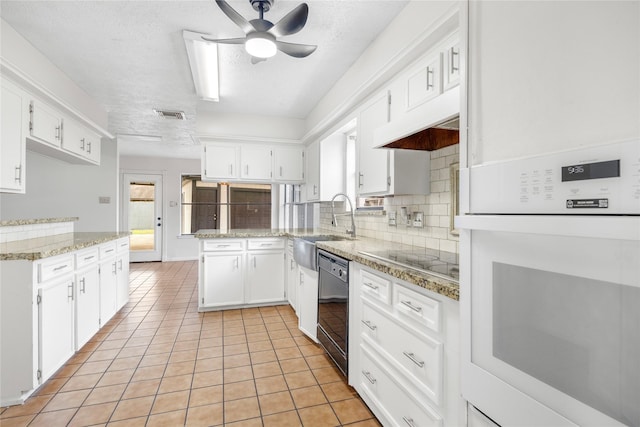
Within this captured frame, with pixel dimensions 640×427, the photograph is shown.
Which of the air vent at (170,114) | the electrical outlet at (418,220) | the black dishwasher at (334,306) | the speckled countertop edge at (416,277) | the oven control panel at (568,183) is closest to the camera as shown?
the oven control panel at (568,183)

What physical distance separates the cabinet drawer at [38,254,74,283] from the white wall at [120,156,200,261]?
524 centimetres

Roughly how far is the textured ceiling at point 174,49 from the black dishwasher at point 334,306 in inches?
66.2

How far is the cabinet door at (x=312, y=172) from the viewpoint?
390 cm

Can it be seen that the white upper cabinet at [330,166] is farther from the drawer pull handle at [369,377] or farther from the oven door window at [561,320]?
the oven door window at [561,320]

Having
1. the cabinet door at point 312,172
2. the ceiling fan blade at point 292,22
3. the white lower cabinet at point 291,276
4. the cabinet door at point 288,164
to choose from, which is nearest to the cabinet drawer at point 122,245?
the white lower cabinet at point 291,276

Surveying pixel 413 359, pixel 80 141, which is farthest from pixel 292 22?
pixel 80 141

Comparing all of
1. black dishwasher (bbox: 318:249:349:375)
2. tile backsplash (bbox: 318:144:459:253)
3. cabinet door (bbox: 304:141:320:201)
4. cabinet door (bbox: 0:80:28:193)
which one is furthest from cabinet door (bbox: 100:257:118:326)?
tile backsplash (bbox: 318:144:459:253)

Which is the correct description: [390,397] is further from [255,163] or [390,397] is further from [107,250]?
[255,163]

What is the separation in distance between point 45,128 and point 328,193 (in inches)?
110

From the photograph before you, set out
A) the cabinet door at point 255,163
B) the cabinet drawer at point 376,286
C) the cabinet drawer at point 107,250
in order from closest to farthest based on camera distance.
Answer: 1. the cabinet drawer at point 376,286
2. the cabinet drawer at point 107,250
3. the cabinet door at point 255,163

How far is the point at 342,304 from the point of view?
214cm

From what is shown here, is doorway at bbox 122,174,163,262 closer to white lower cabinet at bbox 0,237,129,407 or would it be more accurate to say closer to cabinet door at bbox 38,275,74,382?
white lower cabinet at bbox 0,237,129,407

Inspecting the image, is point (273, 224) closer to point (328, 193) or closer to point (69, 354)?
point (328, 193)

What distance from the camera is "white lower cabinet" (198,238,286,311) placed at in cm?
359
